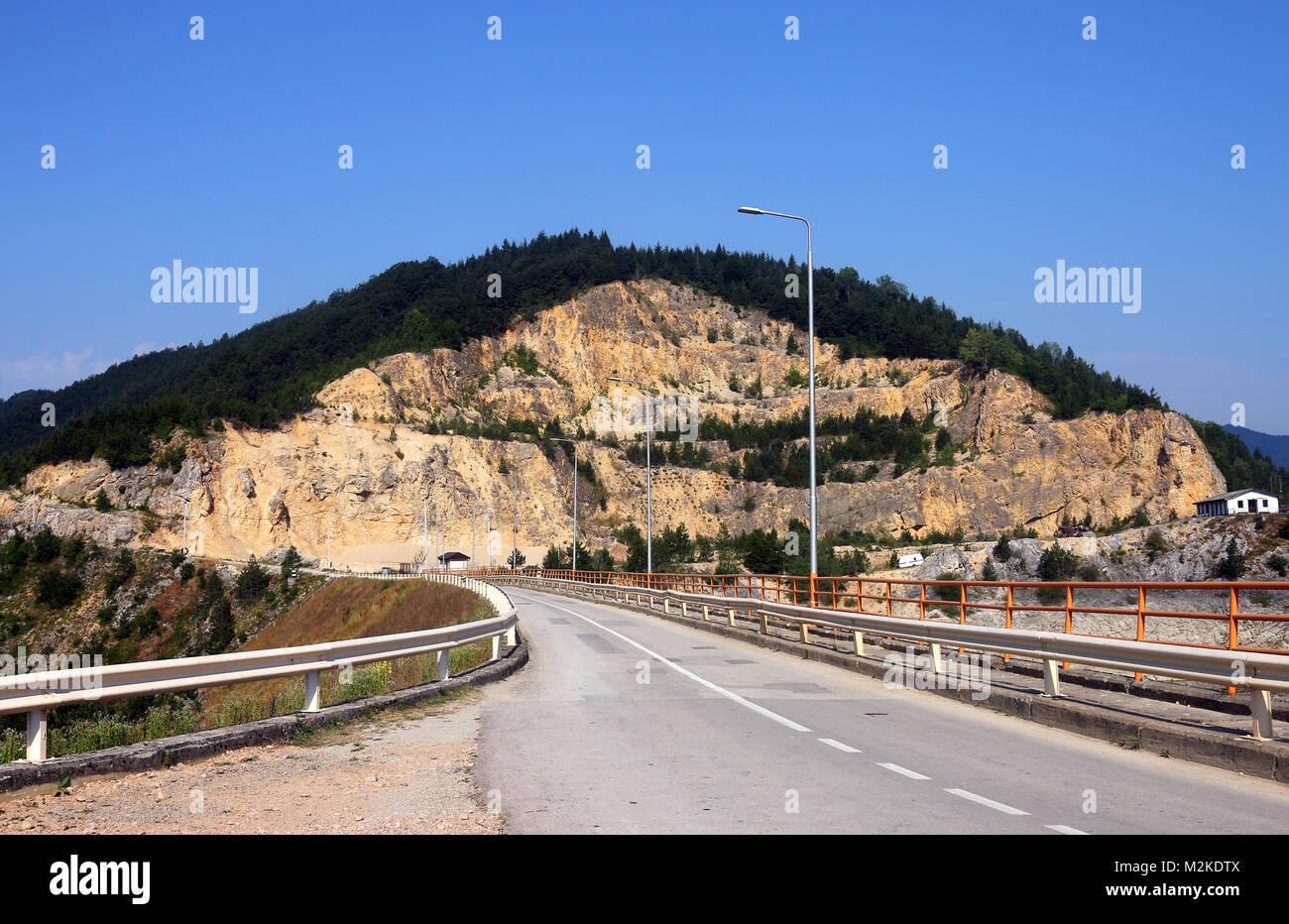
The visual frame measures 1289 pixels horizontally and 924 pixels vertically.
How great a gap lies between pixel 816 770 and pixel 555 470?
11613cm

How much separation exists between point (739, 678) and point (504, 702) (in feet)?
15.4

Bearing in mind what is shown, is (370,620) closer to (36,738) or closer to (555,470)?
(36,738)

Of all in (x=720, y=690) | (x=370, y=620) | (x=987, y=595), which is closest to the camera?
(x=720, y=690)

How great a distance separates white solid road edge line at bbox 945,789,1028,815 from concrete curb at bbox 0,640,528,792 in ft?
21.1

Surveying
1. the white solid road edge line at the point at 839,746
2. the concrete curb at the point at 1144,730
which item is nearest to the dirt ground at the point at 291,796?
the white solid road edge line at the point at 839,746

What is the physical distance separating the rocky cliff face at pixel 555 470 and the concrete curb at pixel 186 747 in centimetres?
8560

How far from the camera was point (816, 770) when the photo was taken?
27.6ft

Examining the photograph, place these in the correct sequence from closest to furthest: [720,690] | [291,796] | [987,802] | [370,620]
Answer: [987,802]
[291,796]
[720,690]
[370,620]

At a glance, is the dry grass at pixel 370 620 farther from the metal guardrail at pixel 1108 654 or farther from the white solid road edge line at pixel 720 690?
the metal guardrail at pixel 1108 654

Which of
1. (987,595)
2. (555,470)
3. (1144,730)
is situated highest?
(555,470)

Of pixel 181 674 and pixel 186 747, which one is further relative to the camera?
pixel 181 674

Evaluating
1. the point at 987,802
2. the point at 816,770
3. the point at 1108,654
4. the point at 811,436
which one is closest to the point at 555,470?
the point at 811,436

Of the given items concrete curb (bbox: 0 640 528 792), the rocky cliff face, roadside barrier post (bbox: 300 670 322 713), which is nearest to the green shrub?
the rocky cliff face
